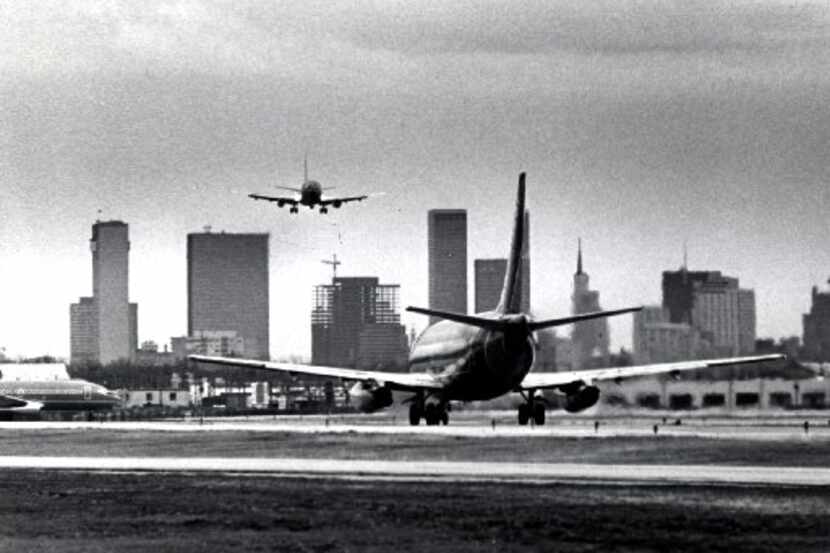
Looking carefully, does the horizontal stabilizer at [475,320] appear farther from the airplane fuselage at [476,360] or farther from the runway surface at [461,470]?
the runway surface at [461,470]

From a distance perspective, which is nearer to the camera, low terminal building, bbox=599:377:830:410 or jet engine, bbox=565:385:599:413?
jet engine, bbox=565:385:599:413

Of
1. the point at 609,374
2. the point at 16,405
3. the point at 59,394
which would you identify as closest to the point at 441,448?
the point at 609,374

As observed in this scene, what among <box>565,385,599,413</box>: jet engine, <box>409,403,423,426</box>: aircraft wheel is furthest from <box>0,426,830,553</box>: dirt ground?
<box>409,403,423,426</box>: aircraft wheel

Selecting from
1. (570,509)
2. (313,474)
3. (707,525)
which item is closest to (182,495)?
(313,474)

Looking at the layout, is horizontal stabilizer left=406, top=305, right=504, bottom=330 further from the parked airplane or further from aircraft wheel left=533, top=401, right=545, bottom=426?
the parked airplane

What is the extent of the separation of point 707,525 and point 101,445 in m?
47.8

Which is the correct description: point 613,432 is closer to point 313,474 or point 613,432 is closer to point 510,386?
point 510,386

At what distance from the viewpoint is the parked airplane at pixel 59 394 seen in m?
159

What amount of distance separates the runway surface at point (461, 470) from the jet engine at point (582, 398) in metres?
39.3

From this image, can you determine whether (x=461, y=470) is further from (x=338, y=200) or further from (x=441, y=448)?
(x=338, y=200)

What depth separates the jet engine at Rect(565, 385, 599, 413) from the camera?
315ft

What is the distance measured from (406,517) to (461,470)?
15.1 metres

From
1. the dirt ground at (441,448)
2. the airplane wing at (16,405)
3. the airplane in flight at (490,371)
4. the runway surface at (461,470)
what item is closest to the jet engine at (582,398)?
the airplane in flight at (490,371)

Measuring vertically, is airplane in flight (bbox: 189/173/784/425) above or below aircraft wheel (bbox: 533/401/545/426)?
above
